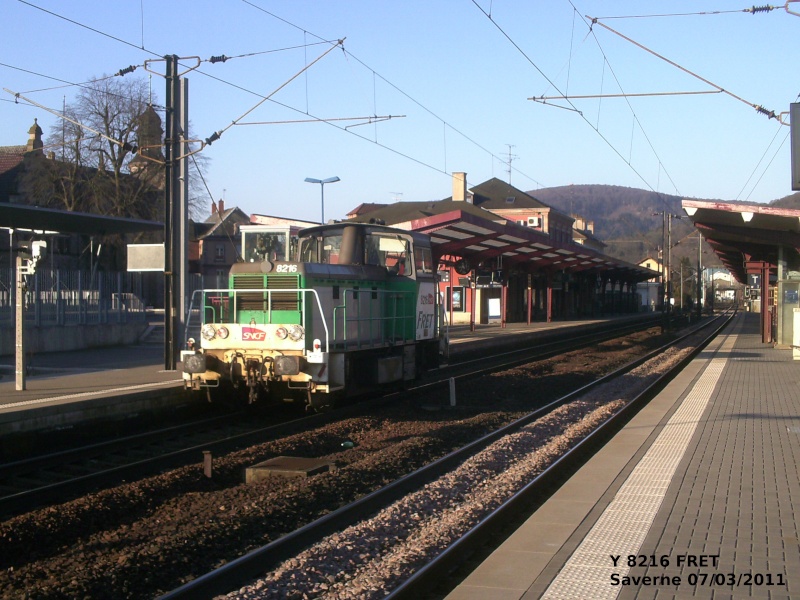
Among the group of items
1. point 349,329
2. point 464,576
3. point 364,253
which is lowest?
point 464,576

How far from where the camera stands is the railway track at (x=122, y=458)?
350 inches

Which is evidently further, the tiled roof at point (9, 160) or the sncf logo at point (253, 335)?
the tiled roof at point (9, 160)

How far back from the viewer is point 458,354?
28219 mm

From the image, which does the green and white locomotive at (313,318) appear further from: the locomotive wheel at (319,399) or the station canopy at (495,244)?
the station canopy at (495,244)

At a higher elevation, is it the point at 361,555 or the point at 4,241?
the point at 4,241

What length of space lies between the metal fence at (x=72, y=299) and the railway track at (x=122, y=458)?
9971 mm

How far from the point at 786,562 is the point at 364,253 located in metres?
10.4

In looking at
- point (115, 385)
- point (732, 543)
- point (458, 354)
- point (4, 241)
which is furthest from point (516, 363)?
point (4, 241)

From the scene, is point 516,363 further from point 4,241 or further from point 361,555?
point 4,241

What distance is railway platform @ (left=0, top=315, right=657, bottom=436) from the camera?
1172 centimetres

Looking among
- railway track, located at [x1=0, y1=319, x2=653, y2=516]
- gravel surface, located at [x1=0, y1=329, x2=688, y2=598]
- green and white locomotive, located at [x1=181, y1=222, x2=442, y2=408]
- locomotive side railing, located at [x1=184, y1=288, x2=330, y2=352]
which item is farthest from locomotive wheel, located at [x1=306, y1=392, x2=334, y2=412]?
locomotive side railing, located at [x1=184, y1=288, x2=330, y2=352]

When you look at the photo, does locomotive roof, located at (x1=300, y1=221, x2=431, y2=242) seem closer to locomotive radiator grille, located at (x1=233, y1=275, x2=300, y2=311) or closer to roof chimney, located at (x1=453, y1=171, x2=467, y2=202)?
locomotive radiator grille, located at (x1=233, y1=275, x2=300, y2=311)

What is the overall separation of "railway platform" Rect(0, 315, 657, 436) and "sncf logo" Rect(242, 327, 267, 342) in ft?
6.06

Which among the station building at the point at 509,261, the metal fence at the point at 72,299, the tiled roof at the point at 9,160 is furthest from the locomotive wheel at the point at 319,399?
the tiled roof at the point at 9,160
